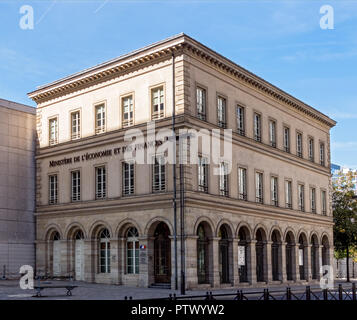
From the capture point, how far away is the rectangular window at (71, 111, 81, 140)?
43.1 m

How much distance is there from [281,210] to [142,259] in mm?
13408

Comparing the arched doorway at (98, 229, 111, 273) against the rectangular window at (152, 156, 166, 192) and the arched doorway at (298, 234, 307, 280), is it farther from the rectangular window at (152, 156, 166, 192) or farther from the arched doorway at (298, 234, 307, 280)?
the arched doorway at (298, 234, 307, 280)

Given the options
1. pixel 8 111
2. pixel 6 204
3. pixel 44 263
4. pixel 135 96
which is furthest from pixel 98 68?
pixel 44 263

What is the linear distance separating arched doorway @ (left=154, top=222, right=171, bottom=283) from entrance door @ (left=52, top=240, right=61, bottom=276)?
29.3 feet

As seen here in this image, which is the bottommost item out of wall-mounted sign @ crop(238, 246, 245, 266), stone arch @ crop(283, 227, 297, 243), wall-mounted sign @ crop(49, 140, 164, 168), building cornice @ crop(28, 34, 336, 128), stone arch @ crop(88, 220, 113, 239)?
wall-mounted sign @ crop(238, 246, 245, 266)

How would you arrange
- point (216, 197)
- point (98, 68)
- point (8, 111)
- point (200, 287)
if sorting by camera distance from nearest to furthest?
1. point (200, 287)
2. point (216, 197)
3. point (98, 68)
4. point (8, 111)

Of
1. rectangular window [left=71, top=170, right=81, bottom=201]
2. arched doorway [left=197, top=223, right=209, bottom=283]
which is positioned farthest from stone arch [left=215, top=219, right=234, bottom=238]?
rectangular window [left=71, top=170, right=81, bottom=201]

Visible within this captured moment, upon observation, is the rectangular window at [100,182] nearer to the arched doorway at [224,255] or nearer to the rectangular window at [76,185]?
the rectangular window at [76,185]

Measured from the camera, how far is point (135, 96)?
3928 cm

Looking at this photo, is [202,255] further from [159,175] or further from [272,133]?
[272,133]

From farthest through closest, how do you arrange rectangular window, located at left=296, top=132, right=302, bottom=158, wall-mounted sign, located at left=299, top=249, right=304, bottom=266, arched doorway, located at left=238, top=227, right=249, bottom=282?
1. rectangular window, located at left=296, top=132, right=302, bottom=158
2. wall-mounted sign, located at left=299, top=249, right=304, bottom=266
3. arched doorway, located at left=238, top=227, right=249, bottom=282

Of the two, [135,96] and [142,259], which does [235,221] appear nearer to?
[142,259]

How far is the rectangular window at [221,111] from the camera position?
39969 mm

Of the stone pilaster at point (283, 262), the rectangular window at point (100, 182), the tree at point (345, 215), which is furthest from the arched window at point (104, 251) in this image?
the tree at point (345, 215)
